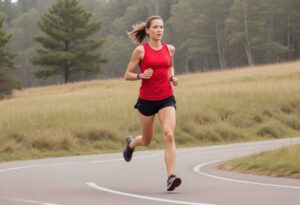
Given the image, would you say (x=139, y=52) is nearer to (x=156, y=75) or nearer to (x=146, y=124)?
(x=156, y=75)

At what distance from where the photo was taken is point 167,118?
10.4m

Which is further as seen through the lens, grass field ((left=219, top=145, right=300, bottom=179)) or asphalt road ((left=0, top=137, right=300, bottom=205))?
grass field ((left=219, top=145, right=300, bottom=179))

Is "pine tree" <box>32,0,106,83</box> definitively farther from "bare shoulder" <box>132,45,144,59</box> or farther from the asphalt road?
"bare shoulder" <box>132,45,144,59</box>

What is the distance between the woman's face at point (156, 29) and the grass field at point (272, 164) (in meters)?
2.98

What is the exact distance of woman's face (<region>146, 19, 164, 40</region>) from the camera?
10515mm

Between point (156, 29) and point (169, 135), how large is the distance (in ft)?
4.72

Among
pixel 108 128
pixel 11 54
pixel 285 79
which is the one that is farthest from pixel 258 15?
pixel 108 128

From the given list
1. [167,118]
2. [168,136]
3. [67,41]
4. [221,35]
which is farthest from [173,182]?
[221,35]

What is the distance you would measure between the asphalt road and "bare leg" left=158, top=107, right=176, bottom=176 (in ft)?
1.24

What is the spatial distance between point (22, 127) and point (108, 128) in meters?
2.65

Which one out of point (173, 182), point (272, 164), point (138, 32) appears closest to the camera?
point (173, 182)

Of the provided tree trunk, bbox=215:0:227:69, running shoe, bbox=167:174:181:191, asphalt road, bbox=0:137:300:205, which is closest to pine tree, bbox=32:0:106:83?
Result: tree trunk, bbox=215:0:227:69

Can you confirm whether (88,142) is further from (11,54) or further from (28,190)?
(11,54)

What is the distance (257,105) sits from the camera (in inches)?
1162
